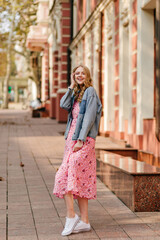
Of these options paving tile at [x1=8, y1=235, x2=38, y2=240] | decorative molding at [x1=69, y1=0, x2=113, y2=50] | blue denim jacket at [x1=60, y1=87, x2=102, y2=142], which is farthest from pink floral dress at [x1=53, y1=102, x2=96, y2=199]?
decorative molding at [x1=69, y1=0, x2=113, y2=50]

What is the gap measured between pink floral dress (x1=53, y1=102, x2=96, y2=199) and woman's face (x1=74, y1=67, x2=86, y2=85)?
0.61 metres

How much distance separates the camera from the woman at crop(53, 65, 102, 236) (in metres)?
5.72

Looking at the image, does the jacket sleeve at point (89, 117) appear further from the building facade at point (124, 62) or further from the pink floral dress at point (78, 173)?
the building facade at point (124, 62)

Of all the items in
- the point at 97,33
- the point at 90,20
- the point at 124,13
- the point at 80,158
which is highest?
the point at 90,20

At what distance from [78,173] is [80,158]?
6.3 inches

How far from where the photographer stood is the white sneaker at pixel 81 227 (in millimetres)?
5770

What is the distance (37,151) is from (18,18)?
33.5m

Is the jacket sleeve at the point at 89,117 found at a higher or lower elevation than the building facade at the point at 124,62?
lower

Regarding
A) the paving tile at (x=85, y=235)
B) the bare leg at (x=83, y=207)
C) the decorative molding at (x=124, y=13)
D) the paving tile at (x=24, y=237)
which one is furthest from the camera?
the decorative molding at (x=124, y=13)

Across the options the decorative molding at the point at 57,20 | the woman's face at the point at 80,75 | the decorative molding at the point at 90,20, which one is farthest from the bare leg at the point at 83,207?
the decorative molding at the point at 57,20

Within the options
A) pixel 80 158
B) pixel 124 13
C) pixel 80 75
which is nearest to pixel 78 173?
pixel 80 158

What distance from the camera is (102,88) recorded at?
62.6 ft

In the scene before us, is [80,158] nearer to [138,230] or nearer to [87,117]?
[87,117]

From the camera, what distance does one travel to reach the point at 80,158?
5.77 m
